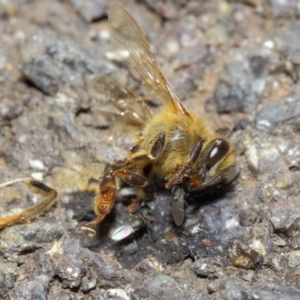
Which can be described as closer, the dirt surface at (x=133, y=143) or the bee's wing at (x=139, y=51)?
the dirt surface at (x=133, y=143)

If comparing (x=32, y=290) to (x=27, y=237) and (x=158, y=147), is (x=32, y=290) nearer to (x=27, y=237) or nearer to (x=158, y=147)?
(x=27, y=237)

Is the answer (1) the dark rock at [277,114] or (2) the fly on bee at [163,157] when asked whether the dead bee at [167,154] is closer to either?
(2) the fly on bee at [163,157]

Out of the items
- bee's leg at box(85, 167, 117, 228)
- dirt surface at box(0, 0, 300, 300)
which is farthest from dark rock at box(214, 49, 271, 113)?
bee's leg at box(85, 167, 117, 228)

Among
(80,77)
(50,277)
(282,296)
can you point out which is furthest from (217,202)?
(80,77)

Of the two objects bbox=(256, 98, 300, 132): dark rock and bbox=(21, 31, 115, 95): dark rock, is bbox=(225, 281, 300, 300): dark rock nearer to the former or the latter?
bbox=(256, 98, 300, 132): dark rock

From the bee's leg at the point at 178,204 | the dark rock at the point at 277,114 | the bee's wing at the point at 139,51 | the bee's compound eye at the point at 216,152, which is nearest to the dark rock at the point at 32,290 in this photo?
the bee's leg at the point at 178,204

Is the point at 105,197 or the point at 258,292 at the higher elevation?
the point at 258,292

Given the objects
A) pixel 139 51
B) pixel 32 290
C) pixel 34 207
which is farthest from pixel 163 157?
pixel 32 290

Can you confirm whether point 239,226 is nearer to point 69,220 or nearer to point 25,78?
point 69,220
